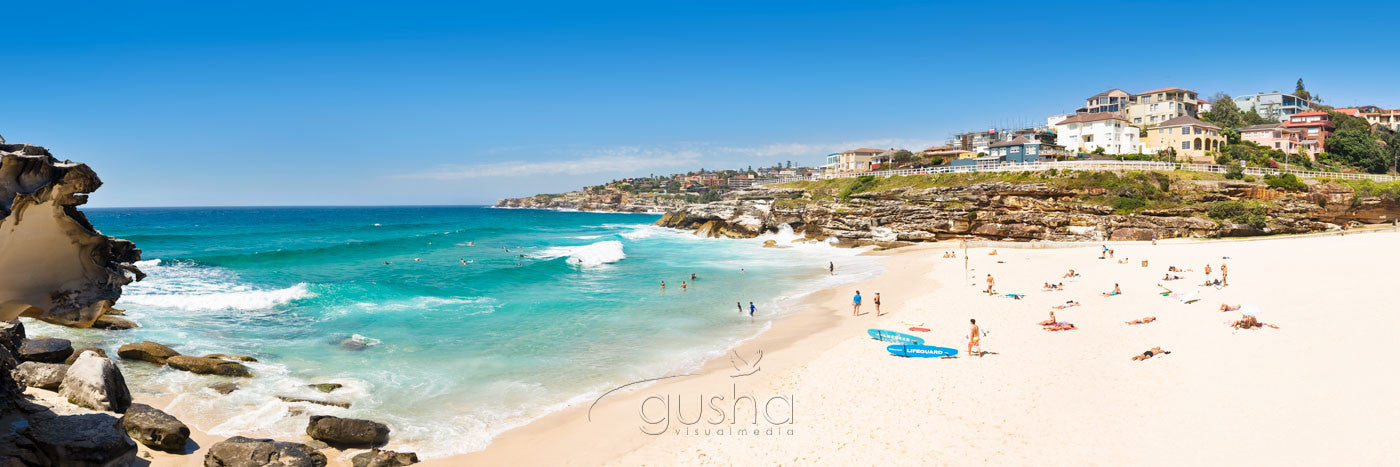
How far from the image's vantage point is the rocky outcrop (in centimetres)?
4003

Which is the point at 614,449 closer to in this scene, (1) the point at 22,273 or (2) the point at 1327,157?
(1) the point at 22,273

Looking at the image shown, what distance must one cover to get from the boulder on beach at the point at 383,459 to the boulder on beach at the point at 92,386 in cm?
429

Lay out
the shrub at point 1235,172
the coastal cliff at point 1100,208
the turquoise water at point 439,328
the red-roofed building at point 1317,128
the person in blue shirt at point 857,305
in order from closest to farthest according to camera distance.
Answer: the turquoise water at point 439,328, the person in blue shirt at point 857,305, the coastal cliff at point 1100,208, the shrub at point 1235,172, the red-roofed building at point 1317,128

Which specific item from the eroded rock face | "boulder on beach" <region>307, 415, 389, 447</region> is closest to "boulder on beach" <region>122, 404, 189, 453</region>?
"boulder on beach" <region>307, 415, 389, 447</region>

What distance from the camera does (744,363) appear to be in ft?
53.0

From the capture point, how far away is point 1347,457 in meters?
8.59

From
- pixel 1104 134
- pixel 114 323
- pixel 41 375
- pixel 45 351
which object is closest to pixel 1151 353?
pixel 41 375

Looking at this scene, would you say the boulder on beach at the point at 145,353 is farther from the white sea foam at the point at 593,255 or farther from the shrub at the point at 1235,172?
the shrub at the point at 1235,172

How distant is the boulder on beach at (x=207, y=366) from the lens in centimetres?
1472

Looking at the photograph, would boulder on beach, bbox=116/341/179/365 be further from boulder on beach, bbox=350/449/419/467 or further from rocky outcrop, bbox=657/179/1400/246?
rocky outcrop, bbox=657/179/1400/246

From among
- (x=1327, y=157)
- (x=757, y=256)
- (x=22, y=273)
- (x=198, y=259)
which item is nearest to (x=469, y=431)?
(x=22, y=273)

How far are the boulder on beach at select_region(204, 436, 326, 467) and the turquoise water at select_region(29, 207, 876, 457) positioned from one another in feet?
4.67

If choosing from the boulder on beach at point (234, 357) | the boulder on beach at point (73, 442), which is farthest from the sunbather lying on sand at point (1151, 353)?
the boulder on beach at point (234, 357)

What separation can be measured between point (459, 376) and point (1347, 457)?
56.4 feet
